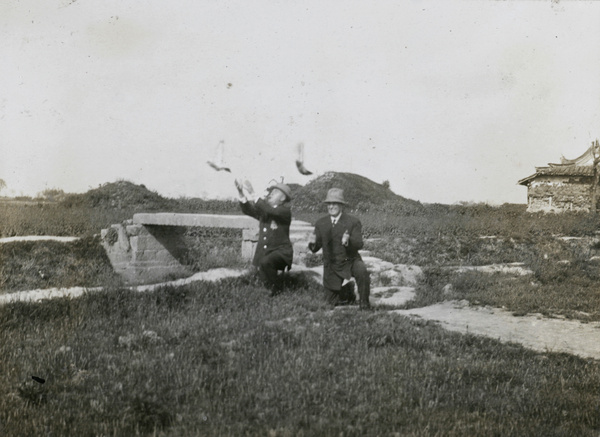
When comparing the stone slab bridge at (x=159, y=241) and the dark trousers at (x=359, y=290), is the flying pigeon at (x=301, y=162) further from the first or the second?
the stone slab bridge at (x=159, y=241)

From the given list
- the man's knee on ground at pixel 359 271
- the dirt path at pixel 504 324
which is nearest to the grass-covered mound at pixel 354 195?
the dirt path at pixel 504 324

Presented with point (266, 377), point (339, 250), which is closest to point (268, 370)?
point (266, 377)

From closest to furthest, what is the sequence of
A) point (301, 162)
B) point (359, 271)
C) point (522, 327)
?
1. point (522, 327)
2. point (301, 162)
3. point (359, 271)

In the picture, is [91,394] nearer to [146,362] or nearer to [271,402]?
[146,362]

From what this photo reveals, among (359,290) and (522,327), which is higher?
(359,290)

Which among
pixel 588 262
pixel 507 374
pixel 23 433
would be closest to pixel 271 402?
pixel 23 433

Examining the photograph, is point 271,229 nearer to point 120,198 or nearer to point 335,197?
→ point 335,197

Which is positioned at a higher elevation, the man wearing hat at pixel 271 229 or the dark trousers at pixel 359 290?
the man wearing hat at pixel 271 229
